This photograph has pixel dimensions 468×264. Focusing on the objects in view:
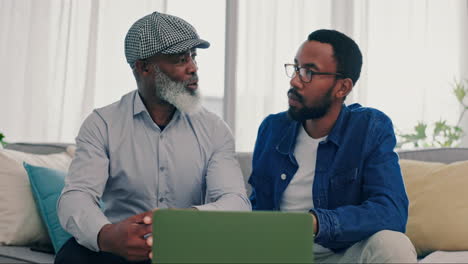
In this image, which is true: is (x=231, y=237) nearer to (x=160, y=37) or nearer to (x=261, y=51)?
Answer: (x=160, y=37)

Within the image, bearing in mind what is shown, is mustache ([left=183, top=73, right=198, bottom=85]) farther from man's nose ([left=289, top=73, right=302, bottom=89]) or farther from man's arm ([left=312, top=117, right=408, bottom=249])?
man's arm ([left=312, top=117, right=408, bottom=249])

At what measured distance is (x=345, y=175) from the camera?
186cm

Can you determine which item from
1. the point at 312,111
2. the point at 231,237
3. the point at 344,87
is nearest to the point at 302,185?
the point at 312,111

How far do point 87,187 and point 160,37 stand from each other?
56 centimetres

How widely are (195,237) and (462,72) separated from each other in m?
3.35

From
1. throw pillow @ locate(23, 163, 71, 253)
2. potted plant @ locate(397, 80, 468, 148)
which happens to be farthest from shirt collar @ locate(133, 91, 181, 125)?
potted plant @ locate(397, 80, 468, 148)

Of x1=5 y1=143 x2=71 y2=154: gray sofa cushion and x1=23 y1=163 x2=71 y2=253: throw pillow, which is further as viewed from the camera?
x1=5 y1=143 x2=71 y2=154: gray sofa cushion

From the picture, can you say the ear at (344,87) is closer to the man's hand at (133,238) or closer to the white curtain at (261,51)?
the man's hand at (133,238)

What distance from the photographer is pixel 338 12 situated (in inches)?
160

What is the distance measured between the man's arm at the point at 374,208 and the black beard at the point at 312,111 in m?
0.18

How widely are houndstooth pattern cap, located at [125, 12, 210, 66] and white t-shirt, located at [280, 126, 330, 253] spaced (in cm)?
52

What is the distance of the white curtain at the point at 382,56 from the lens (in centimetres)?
398

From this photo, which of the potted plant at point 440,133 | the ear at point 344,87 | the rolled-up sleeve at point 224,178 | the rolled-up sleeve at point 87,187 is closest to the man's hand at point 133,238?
the rolled-up sleeve at point 87,187

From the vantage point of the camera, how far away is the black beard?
197 cm
